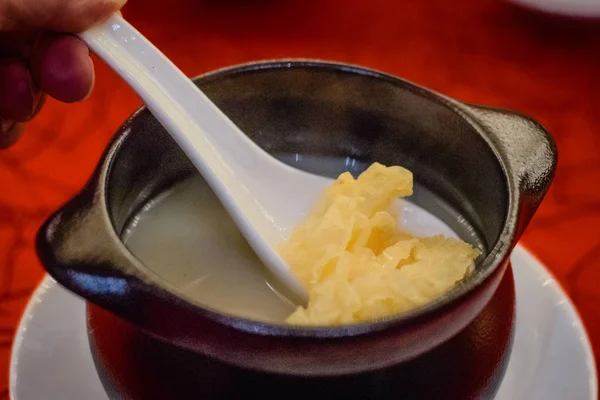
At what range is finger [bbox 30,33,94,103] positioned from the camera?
733mm

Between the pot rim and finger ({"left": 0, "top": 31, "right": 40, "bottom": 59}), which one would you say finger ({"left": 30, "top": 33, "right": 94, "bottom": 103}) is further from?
the pot rim

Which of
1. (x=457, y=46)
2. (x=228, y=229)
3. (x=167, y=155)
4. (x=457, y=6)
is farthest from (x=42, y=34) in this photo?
(x=457, y=6)

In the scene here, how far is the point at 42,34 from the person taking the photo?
0.73 m

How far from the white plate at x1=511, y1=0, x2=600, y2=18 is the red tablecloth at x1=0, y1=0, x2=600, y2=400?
0.29 feet

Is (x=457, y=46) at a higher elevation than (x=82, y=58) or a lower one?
lower

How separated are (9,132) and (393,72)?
655mm

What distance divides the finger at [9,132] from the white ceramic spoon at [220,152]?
0.31 metres

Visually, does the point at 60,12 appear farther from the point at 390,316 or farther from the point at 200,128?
the point at 390,316

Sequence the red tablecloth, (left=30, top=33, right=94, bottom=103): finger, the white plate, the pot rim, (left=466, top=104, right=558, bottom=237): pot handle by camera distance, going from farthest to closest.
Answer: the white plate < the red tablecloth < (left=30, top=33, right=94, bottom=103): finger < (left=466, top=104, right=558, bottom=237): pot handle < the pot rim

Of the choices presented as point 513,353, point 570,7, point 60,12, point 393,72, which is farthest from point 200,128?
point 570,7

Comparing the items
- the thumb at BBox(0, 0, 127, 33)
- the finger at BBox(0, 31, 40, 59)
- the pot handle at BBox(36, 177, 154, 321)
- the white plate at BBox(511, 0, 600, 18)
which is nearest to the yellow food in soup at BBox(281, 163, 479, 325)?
the pot handle at BBox(36, 177, 154, 321)

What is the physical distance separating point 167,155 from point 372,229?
239 millimetres

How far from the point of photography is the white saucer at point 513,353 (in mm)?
573

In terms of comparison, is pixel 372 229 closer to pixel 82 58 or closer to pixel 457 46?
pixel 82 58
